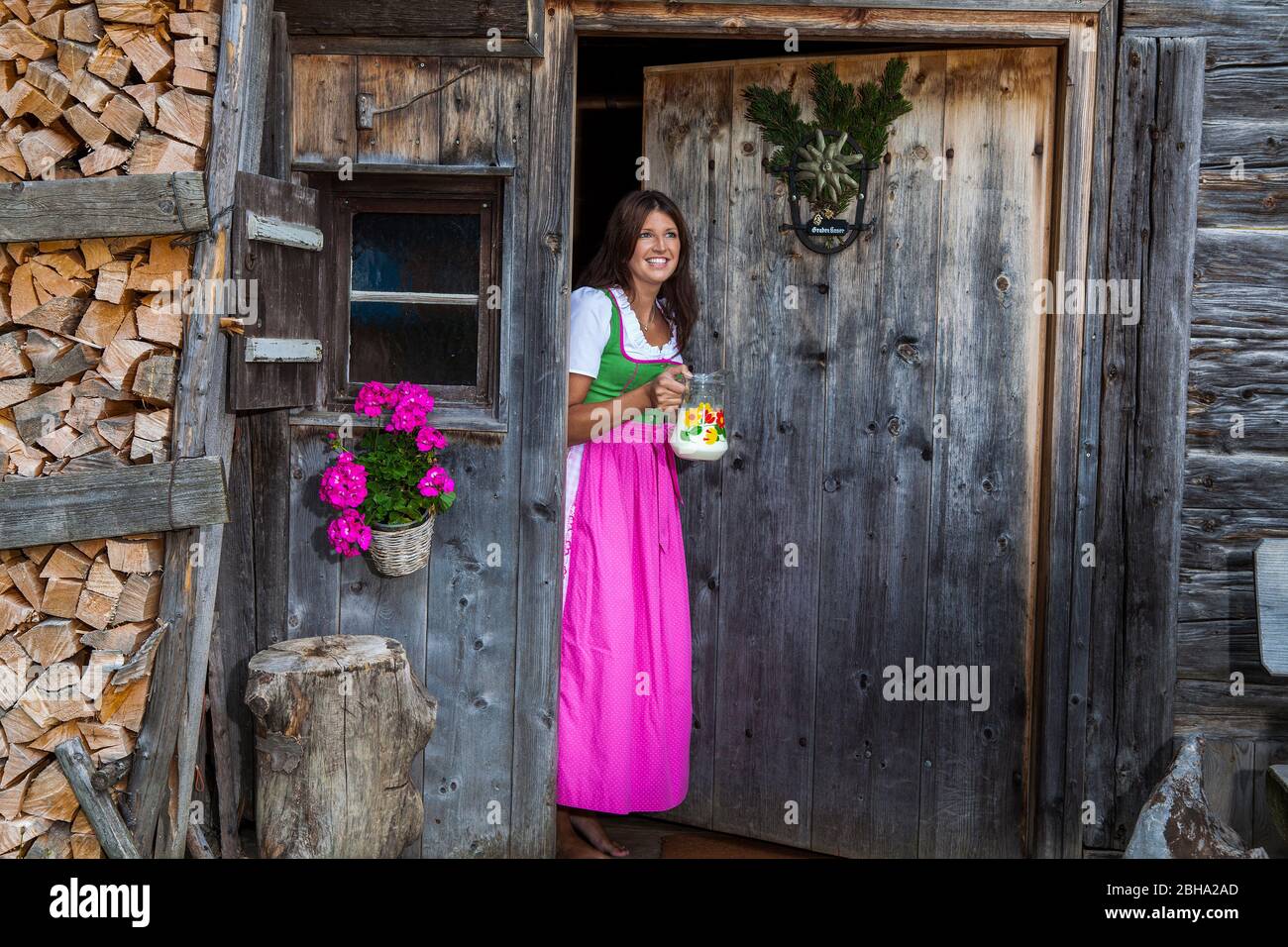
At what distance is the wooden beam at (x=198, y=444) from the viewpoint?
2.97 meters

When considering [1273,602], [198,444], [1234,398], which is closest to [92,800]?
[198,444]

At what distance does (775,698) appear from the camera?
3.97 metres

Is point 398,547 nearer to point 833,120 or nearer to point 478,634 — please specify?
point 478,634

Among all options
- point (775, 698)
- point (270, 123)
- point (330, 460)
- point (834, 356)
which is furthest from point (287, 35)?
point (775, 698)

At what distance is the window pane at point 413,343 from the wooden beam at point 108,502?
767 millimetres

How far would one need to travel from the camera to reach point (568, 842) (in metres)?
3.86

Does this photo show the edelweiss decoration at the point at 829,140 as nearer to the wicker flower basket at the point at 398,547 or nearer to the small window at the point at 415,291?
the small window at the point at 415,291

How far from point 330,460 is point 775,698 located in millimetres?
1590

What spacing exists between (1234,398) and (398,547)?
7.68ft

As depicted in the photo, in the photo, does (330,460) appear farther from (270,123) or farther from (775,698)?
(775,698)

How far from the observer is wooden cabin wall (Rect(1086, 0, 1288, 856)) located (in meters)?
3.33

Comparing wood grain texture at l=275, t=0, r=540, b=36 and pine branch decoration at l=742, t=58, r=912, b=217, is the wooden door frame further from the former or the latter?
pine branch decoration at l=742, t=58, r=912, b=217

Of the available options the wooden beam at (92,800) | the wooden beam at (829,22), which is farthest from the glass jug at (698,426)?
the wooden beam at (92,800)
